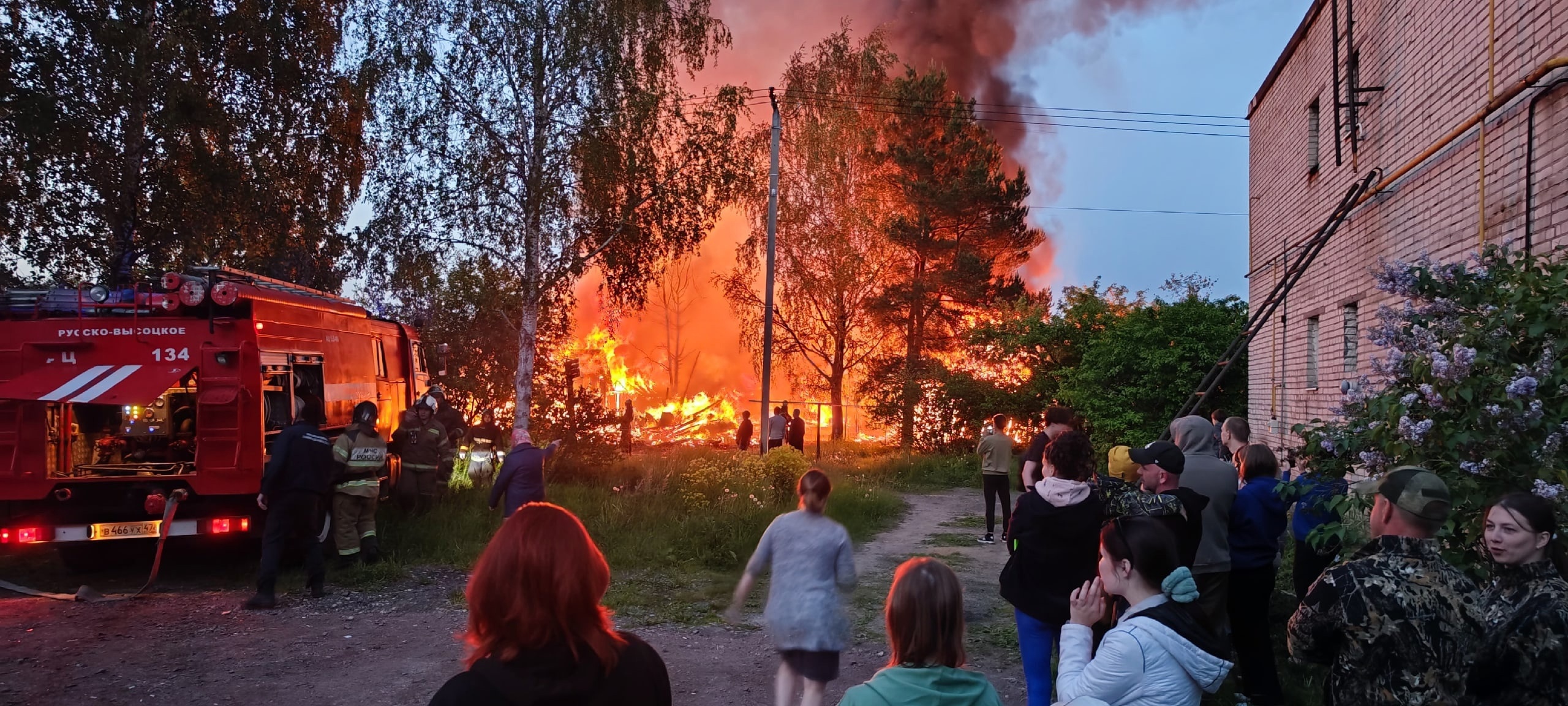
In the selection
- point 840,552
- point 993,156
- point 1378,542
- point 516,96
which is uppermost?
point 993,156

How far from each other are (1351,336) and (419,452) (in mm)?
10329

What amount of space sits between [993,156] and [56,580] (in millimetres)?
26697

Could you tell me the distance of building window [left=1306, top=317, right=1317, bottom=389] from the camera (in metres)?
11.5

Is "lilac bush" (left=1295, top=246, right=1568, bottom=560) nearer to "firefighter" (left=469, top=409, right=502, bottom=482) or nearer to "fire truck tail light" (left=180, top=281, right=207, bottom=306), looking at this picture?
"fire truck tail light" (left=180, top=281, right=207, bottom=306)

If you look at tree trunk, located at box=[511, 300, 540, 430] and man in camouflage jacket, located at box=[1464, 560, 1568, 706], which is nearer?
man in camouflage jacket, located at box=[1464, 560, 1568, 706]

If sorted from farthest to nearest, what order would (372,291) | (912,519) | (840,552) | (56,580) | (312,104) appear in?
(372,291) → (312,104) → (912,519) → (56,580) → (840,552)

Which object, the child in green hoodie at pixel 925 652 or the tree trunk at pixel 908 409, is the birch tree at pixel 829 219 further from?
the child in green hoodie at pixel 925 652

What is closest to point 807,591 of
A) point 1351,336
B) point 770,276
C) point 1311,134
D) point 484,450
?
point 1351,336

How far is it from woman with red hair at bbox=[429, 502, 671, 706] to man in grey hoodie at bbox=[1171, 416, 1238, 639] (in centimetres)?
404

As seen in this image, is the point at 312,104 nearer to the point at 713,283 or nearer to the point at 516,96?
the point at 516,96

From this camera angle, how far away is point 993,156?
30.1m

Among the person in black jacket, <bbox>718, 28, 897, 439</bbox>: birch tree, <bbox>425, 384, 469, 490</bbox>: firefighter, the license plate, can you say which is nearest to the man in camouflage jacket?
the person in black jacket

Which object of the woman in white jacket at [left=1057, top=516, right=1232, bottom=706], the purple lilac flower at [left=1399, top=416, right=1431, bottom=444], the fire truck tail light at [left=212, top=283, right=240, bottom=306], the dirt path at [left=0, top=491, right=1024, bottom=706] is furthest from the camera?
the fire truck tail light at [left=212, top=283, right=240, bottom=306]

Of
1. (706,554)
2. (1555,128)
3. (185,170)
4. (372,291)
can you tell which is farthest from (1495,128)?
(372,291)
